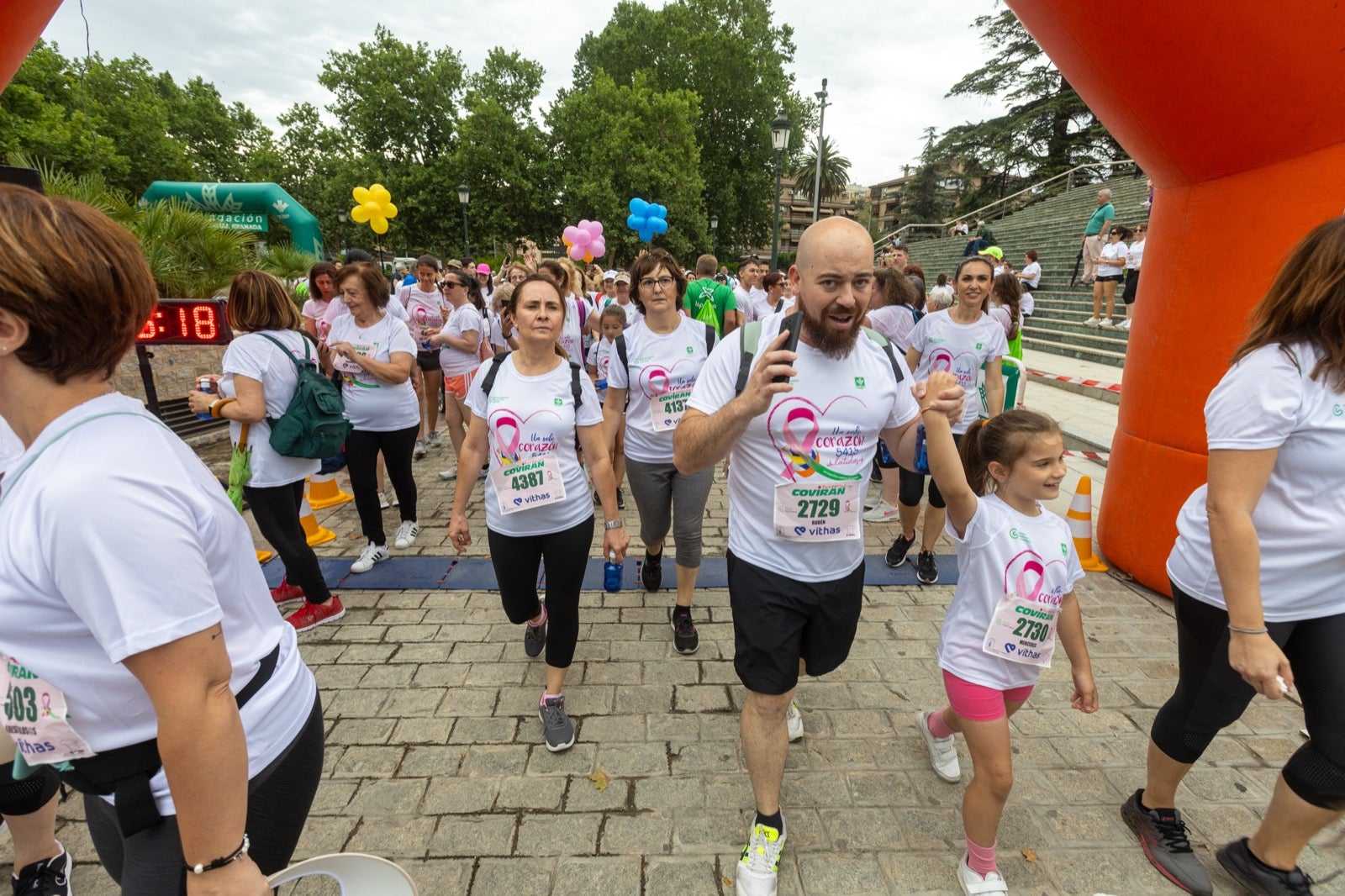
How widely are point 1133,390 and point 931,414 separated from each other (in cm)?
306

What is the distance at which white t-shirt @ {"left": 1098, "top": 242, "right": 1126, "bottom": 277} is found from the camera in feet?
37.7

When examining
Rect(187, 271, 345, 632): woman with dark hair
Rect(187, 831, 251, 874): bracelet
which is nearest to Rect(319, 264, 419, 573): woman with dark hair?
Rect(187, 271, 345, 632): woman with dark hair

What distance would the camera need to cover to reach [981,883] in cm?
208

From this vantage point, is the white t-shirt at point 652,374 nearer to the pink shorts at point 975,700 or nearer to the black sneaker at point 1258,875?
the pink shorts at point 975,700

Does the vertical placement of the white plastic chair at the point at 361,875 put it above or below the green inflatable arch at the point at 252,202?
below

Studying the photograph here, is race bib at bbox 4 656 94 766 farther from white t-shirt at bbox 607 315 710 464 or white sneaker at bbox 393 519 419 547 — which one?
white sneaker at bbox 393 519 419 547

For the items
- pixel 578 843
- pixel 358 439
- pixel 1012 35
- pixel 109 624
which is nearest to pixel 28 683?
pixel 109 624

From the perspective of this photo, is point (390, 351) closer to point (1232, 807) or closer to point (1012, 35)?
point (1232, 807)

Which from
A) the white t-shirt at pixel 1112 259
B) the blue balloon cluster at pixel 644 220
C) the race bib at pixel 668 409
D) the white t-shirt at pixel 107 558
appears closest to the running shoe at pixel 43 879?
the white t-shirt at pixel 107 558

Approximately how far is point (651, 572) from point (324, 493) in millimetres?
3636

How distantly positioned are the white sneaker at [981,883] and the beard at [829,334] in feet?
5.92

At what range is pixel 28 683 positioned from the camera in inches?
40.8

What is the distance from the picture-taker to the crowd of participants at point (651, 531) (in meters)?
0.99

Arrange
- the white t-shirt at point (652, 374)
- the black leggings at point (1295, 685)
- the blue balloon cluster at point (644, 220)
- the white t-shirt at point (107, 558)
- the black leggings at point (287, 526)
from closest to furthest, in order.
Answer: the white t-shirt at point (107, 558) → the black leggings at point (1295, 685) → the black leggings at point (287, 526) → the white t-shirt at point (652, 374) → the blue balloon cluster at point (644, 220)
